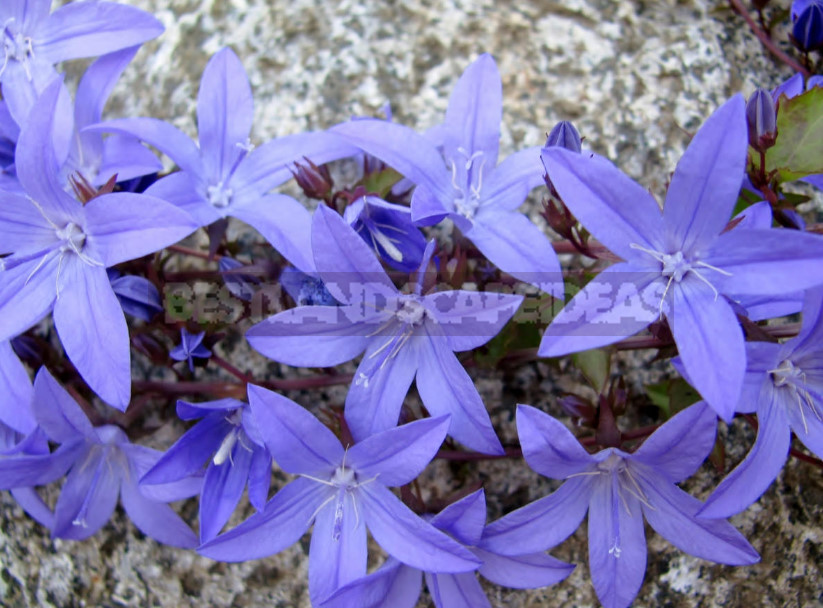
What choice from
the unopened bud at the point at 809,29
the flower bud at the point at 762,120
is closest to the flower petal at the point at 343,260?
the flower bud at the point at 762,120

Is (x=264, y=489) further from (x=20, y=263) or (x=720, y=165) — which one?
(x=720, y=165)

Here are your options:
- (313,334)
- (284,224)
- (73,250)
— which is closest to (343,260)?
(313,334)

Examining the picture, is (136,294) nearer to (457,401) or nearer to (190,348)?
(190,348)

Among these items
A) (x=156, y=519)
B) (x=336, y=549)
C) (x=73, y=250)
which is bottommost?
(x=156, y=519)

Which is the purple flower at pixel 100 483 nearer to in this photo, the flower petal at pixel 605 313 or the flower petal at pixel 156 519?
the flower petal at pixel 156 519

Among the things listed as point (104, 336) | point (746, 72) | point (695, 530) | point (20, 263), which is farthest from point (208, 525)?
point (746, 72)

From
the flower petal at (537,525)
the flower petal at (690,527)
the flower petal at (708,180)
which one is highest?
the flower petal at (708,180)

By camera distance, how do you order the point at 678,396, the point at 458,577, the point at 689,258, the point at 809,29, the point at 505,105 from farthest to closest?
the point at 505,105 → the point at 809,29 → the point at 678,396 → the point at 458,577 → the point at 689,258

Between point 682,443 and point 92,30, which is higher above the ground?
point 92,30
